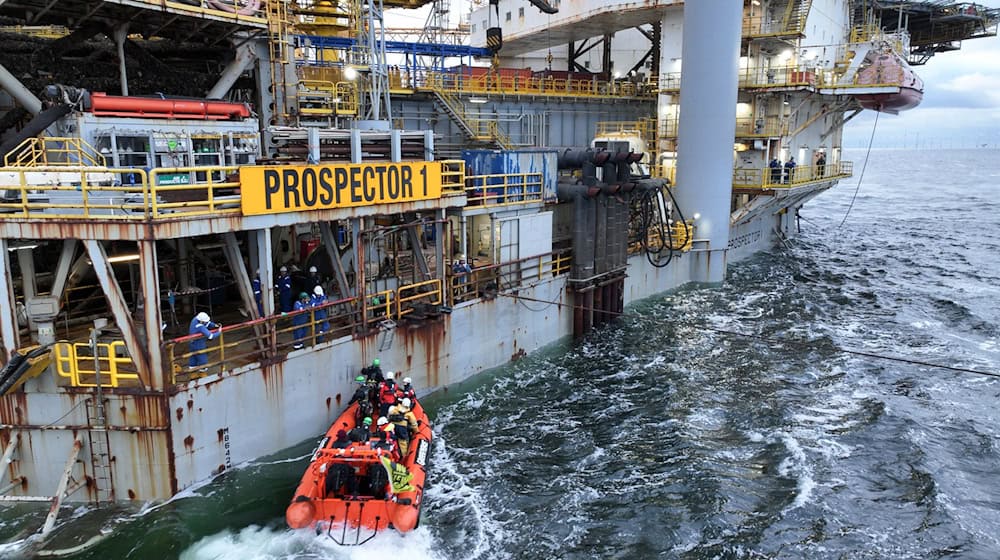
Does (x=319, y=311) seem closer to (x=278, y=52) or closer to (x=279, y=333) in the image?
(x=279, y=333)

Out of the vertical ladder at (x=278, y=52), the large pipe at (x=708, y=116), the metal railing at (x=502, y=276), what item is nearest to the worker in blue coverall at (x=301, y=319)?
the metal railing at (x=502, y=276)

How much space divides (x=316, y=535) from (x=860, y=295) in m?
30.1

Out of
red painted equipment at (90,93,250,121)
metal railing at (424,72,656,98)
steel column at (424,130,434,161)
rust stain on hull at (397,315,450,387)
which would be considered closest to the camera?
rust stain on hull at (397,315,450,387)

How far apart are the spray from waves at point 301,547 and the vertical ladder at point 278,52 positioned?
62.1ft

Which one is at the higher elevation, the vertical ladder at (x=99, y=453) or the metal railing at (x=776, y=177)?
the metal railing at (x=776, y=177)

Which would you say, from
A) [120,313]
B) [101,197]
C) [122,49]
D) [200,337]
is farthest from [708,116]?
[120,313]

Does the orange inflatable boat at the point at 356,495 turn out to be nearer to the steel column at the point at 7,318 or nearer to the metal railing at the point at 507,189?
the steel column at the point at 7,318

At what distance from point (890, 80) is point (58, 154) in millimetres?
37495

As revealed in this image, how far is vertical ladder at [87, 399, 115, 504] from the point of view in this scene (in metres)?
14.0

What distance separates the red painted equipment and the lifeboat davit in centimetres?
3182

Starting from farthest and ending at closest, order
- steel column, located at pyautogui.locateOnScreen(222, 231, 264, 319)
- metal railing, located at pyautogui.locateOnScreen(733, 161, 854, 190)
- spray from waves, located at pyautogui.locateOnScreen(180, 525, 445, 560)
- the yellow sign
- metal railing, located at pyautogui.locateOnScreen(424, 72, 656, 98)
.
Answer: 1. metal railing, located at pyautogui.locateOnScreen(424, 72, 656, 98)
2. metal railing, located at pyautogui.locateOnScreen(733, 161, 854, 190)
3. steel column, located at pyautogui.locateOnScreen(222, 231, 264, 319)
4. the yellow sign
5. spray from waves, located at pyautogui.locateOnScreen(180, 525, 445, 560)

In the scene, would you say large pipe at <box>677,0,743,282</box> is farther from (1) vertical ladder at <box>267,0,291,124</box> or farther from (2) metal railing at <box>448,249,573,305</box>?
→ (1) vertical ladder at <box>267,0,291,124</box>

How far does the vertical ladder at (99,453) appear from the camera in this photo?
13961 mm

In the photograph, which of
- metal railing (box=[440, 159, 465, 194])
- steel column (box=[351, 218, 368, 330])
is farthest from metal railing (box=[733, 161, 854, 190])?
steel column (box=[351, 218, 368, 330])
